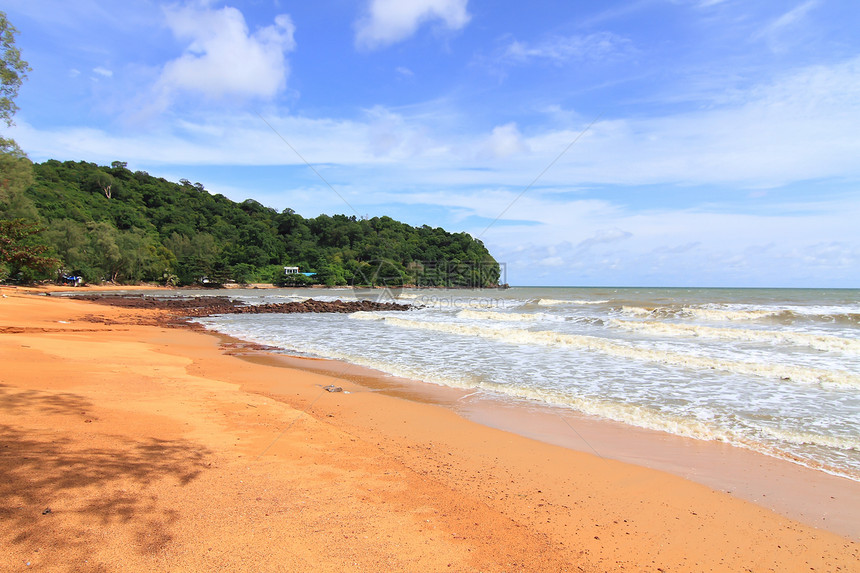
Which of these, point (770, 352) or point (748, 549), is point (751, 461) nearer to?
point (748, 549)

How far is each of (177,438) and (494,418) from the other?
402cm

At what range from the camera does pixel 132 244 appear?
65500 millimetres

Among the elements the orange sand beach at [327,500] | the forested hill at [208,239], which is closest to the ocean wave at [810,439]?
the orange sand beach at [327,500]

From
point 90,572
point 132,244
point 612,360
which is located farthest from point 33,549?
point 132,244

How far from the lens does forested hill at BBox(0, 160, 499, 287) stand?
6147 cm

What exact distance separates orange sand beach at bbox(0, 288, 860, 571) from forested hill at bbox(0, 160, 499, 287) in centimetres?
5047

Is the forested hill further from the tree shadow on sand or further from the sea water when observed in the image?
the tree shadow on sand

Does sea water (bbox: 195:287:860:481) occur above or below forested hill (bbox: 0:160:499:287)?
below

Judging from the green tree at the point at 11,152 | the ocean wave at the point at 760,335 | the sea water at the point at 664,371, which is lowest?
the sea water at the point at 664,371

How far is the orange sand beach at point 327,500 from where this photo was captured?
2508 millimetres

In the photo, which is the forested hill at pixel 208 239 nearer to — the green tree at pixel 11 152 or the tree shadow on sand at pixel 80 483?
the green tree at pixel 11 152

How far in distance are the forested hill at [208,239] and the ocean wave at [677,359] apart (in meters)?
47.8

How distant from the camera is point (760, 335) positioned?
15.3 meters

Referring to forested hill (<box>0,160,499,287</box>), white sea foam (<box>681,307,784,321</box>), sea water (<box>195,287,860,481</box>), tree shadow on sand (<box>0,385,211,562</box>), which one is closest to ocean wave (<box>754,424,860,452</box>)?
sea water (<box>195,287,860,481</box>)
